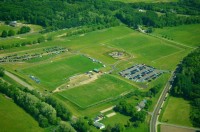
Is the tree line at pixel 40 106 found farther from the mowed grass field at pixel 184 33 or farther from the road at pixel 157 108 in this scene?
the mowed grass field at pixel 184 33

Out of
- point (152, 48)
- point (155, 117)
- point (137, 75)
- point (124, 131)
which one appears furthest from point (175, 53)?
point (124, 131)

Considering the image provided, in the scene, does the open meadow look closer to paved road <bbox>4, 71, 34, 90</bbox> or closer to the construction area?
paved road <bbox>4, 71, 34, 90</bbox>

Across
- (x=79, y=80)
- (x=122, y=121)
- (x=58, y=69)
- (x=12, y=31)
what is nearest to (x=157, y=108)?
(x=122, y=121)

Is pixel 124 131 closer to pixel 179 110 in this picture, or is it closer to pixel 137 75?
pixel 179 110

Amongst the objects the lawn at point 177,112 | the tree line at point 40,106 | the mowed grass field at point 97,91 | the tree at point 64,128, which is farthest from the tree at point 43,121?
the lawn at point 177,112

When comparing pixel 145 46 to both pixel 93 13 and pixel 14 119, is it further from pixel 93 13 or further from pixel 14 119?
pixel 14 119

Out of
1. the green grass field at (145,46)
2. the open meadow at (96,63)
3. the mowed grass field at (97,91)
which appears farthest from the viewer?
the green grass field at (145,46)

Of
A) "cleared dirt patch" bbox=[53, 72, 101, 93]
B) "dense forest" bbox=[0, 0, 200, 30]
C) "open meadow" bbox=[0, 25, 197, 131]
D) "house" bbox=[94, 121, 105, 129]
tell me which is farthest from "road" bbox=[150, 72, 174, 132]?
"dense forest" bbox=[0, 0, 200, 30]
